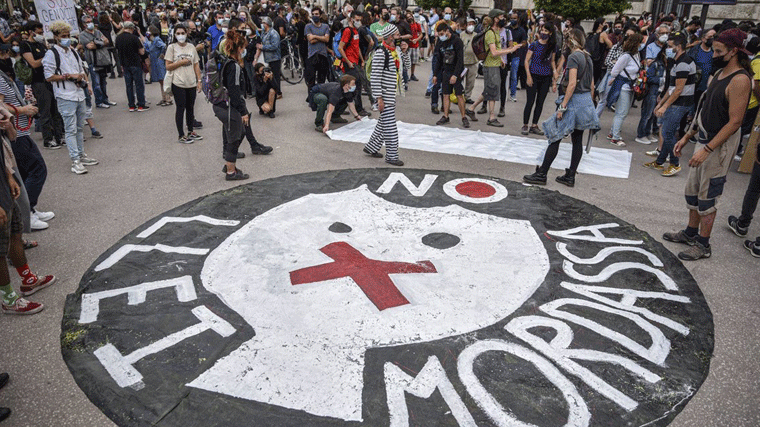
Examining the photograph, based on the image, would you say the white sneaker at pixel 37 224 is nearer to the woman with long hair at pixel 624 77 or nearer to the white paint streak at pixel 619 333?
the white paint streak at pixel 619 333

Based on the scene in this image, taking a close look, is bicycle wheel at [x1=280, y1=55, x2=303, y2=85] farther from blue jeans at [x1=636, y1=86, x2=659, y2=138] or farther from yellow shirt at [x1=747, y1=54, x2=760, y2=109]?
yellow shirt at [x1=747, y1=54, x2=760, y2=109]

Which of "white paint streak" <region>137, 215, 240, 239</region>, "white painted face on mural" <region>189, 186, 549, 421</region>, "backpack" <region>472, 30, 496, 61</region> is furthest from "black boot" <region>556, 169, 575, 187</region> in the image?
"white paint streak" <region>137, 215, 240, 239</region>

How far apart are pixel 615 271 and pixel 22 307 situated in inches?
188

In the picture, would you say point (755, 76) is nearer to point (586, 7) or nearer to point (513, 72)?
point (513, 72)

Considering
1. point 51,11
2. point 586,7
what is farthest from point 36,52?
point 586,7

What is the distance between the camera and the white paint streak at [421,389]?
9.19 ft

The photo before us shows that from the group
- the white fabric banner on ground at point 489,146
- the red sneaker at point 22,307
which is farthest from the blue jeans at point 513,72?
the red sneaker at point 22,307

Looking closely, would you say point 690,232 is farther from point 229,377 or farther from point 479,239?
point 229,377

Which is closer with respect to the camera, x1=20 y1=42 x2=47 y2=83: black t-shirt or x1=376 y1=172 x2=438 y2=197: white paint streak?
x1=376 y1=172 x2=438 y2=197: white paint streak

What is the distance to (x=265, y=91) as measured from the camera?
9.55 metres

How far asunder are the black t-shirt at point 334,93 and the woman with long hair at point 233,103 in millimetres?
2333

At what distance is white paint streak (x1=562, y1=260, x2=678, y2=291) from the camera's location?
4184 mm

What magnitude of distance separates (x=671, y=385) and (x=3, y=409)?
3.93 m

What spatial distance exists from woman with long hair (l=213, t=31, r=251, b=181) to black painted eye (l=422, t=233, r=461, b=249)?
2.78m
